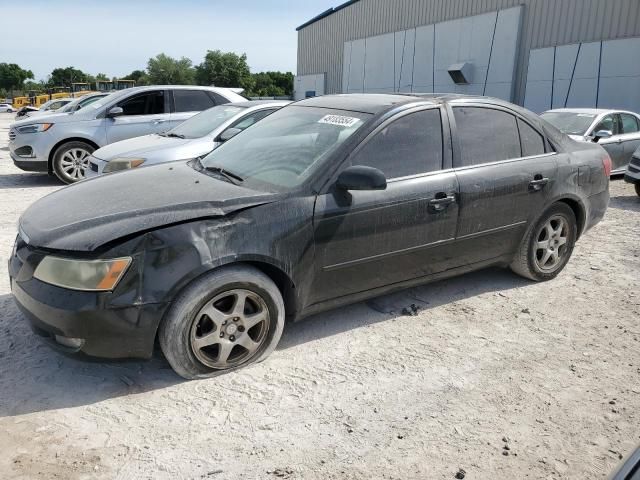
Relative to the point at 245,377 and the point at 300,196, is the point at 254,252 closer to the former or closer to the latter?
the point at 300,196

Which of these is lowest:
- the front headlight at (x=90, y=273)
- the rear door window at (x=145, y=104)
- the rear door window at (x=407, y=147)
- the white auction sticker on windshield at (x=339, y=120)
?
the front headlight at (x=90, y=273)

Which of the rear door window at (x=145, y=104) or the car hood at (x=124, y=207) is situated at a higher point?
the rear door window at (x=145, y=104)

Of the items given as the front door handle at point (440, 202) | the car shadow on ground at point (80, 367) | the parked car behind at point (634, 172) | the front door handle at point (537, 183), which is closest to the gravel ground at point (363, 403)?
the car shadow on ground at point (80, 367)

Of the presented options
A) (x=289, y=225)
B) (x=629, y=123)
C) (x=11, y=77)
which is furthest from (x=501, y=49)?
(x=11, y=77)

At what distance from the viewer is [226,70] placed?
250 ft

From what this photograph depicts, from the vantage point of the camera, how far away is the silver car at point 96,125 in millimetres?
8961

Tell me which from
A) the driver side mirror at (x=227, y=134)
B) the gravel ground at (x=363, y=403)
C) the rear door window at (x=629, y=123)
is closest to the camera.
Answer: the gravel ground at (x=363, y=403)

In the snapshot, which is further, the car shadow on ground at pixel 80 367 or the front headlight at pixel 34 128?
the front headlight at pixel 34 128

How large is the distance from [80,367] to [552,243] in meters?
3.87

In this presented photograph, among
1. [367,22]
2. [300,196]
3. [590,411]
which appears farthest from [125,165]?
[367,22]

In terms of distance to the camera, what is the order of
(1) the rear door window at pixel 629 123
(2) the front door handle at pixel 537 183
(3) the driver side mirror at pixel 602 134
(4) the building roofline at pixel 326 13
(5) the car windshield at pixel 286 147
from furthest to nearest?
(4) the building roofline at pixel 326 13, (1) the rear door window at pixel 629 123, (3) the driver side mirror at pixel 602 134, (2) the front door handle at pixel 537 183, (5) the car windshield at pixel 286 147

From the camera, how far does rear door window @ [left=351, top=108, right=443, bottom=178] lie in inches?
139

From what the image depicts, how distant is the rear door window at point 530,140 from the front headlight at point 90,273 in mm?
3257

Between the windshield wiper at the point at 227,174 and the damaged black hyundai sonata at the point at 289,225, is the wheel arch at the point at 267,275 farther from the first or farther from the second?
the windshield wiper at the point at 227,174
